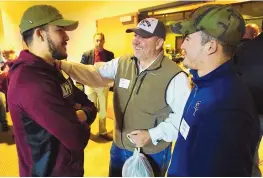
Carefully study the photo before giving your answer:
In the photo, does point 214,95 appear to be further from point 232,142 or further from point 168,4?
point 168,4

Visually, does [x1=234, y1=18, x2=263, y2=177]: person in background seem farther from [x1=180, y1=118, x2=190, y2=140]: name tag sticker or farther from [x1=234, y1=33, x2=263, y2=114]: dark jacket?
[x1=180, y1=118, x2=190, y2=140]: name tag sticker

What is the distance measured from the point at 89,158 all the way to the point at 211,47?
2.10 meters

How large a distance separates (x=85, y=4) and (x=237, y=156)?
191 inches

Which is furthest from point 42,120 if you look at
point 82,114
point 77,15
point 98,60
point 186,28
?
point 77,15

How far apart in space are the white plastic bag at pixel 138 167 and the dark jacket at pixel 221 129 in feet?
1.36

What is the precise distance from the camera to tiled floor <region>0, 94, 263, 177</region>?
2.25 metres

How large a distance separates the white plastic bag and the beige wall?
3164 mm

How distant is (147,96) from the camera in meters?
1.24

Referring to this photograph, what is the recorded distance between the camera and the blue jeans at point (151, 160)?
4.41ft

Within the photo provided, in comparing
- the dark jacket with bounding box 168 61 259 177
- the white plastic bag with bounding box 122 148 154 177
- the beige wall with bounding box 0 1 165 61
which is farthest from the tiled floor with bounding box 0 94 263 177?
the beige wall with bounding box 0 1 165 61

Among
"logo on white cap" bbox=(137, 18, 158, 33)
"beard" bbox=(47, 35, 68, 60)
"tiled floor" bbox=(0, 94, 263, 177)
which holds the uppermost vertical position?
"logo on white cap" bbox=(137, 18, 158, 33)

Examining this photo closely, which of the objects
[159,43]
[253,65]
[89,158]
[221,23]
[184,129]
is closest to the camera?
[221,23]

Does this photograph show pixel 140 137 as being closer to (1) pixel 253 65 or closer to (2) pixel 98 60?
(1) pixel 253 65

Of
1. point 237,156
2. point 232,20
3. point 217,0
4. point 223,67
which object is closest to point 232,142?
point 237,156
